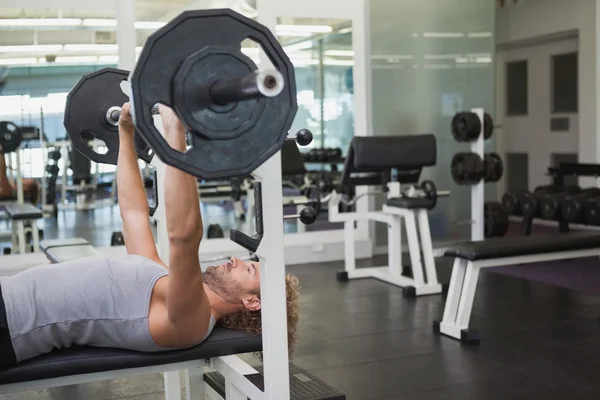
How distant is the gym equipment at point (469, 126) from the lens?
5676 mm

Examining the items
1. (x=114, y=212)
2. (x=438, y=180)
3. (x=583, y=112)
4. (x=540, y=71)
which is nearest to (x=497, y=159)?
(x=438, y=180)

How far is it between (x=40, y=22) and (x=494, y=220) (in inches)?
142

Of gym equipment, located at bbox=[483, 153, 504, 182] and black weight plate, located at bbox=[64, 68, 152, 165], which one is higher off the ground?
black weight plate, located at bbox=[64, 68, 152, 165]

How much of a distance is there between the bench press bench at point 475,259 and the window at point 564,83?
160 inches

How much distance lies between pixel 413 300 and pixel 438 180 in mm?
2181

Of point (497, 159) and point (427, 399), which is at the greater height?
point (497, 159)

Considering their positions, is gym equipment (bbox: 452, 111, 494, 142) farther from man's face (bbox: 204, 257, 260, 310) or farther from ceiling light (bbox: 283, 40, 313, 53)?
man's face (bbox: 204, 257, 260, 310)

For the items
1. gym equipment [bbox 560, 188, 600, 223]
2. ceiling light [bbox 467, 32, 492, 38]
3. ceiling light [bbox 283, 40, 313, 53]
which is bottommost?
gym equipment [bbox 560, 188, 600, 223]

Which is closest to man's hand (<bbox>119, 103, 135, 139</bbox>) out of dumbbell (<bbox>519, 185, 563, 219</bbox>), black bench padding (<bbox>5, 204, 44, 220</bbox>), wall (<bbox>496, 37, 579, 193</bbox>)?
black bench padding (<bbox>5, 204, 44, 220</bbox>)

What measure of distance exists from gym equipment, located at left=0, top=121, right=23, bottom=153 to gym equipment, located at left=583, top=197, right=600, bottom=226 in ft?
12.9

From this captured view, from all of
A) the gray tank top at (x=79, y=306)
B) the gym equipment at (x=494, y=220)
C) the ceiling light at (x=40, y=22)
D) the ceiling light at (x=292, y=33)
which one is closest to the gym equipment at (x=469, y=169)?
the gym equipment at (x=494, y=220)

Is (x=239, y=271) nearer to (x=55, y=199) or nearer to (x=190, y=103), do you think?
(x=190, y=103)

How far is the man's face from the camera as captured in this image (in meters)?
2.01

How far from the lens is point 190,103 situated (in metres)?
1.46
